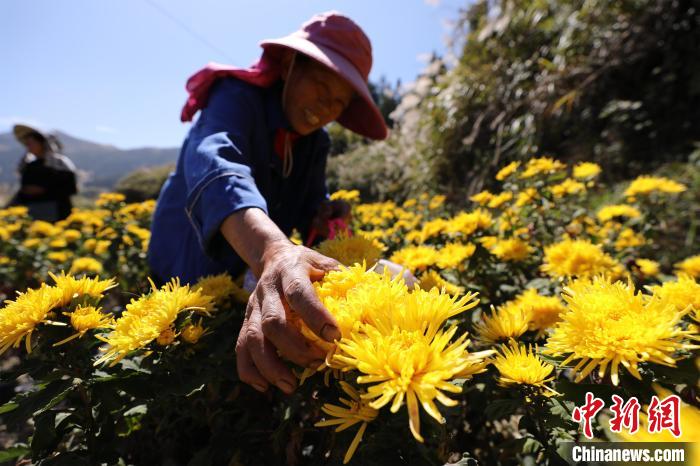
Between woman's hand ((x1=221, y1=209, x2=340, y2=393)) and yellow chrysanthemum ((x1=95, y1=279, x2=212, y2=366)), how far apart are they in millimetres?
216

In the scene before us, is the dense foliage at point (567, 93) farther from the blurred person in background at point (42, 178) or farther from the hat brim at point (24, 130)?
the hat brim at point (24, 130)

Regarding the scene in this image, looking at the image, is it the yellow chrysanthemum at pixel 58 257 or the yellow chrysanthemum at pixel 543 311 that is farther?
the yellow chrysanthemum at pixel 58 257

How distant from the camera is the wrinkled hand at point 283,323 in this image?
66cm

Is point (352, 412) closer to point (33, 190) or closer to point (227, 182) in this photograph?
point (227, 182)

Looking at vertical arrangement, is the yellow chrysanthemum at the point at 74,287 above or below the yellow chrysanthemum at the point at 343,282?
below

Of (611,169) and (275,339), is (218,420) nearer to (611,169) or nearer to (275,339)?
(275,339)

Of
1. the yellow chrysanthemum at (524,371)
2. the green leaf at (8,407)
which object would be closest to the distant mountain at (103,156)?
the green leaf at (8,407)

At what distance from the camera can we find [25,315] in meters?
0.93

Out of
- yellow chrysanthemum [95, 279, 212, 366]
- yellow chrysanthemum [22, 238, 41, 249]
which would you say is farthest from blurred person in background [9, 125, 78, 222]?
yellow chrysanthemum [95, 279, 212, 366]

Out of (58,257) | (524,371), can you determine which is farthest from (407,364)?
(58,257)

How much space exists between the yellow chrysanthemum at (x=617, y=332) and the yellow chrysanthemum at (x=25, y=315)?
1219 millimetres

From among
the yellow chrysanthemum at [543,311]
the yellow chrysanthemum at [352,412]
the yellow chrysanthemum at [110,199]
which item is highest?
the yellow chrysanthemum at [110,199]

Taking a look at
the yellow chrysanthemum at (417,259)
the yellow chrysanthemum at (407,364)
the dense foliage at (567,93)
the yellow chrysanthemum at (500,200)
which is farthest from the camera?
the dense foliage at (567,93)

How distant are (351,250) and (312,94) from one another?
3.15ft
